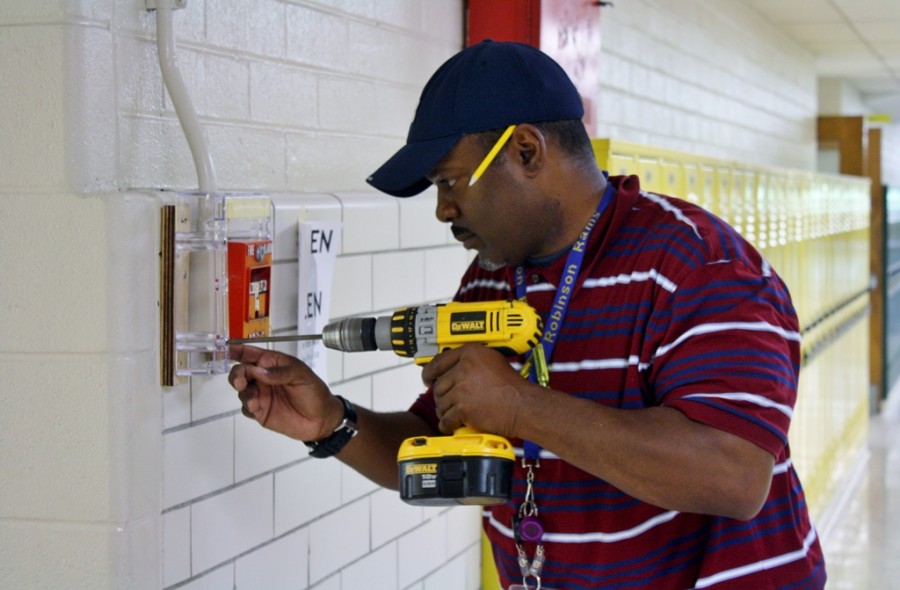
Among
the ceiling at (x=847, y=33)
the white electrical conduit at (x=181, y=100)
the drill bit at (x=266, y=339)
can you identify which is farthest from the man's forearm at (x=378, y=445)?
the ceiling at (x=847, y=33)

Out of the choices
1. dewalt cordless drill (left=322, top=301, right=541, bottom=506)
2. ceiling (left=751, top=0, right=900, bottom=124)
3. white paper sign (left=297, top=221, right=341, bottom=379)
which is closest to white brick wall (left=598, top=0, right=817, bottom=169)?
ceiling (left=751, top=0, right=900, bottom=124)

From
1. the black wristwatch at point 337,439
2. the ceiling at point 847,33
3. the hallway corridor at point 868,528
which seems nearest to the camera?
the black wristwatch at point 337,439

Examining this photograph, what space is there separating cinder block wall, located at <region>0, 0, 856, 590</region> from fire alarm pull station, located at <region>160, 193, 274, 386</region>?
1.3 inches

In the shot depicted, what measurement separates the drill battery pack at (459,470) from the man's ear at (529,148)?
432 mm

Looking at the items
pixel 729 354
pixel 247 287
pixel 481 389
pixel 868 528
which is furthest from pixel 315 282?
pixel 868 528

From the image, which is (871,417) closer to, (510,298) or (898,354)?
(898,354)

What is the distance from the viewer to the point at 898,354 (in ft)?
35.4

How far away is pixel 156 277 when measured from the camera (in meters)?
1.79

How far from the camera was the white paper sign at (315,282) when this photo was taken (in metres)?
2.22

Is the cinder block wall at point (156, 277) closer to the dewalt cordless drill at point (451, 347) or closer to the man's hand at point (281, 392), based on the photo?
the man's hand at point (281, 392)

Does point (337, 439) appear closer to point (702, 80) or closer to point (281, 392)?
point (281, 392)

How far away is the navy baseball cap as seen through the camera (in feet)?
5.60

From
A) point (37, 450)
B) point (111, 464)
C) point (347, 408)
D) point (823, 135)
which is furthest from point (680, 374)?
point (823, 135)

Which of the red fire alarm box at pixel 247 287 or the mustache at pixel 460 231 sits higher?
the mustache at pixel 460 231
